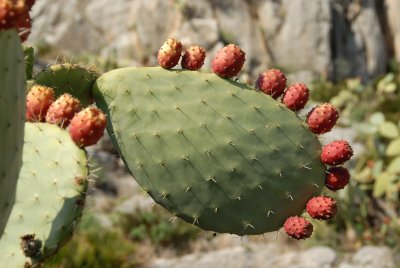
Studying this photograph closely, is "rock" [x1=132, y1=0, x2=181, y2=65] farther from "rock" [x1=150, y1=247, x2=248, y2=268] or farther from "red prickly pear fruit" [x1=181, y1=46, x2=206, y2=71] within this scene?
"red prickly pear fruit" [x1=181, y1=46, x2=206, y2=71]

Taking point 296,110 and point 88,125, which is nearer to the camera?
point 88,125

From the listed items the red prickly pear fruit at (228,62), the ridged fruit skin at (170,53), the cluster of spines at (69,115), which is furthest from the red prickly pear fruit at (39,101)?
the red prickly pear fruit at (228,62)

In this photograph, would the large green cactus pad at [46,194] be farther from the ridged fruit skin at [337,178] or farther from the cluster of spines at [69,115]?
the ridged fruit skin at [337,178]

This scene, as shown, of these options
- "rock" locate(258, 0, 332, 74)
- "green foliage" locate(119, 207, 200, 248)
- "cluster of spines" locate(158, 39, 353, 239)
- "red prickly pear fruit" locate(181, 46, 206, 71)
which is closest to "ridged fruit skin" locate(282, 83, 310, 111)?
"cluster of spines" locate(158, 39, 353, 239)

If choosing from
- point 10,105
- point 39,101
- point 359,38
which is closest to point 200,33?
point 359,38

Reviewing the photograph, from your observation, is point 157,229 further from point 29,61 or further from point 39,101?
point 39,101

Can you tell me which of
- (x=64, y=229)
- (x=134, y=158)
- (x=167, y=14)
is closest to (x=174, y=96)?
(x=134, y=158)
